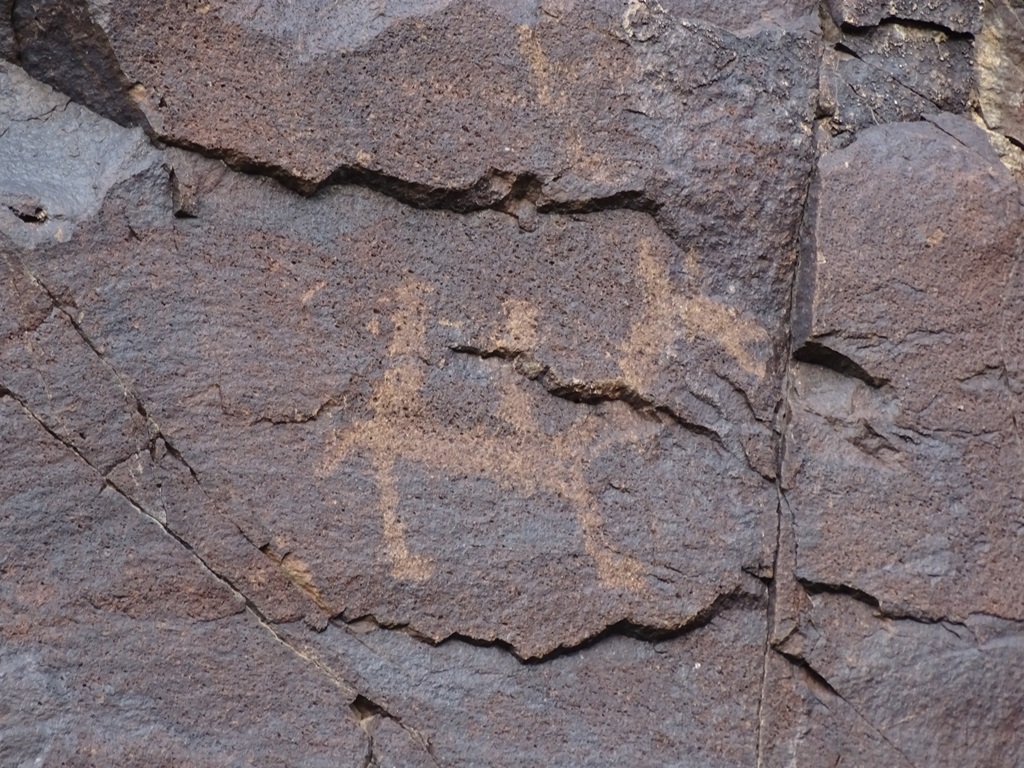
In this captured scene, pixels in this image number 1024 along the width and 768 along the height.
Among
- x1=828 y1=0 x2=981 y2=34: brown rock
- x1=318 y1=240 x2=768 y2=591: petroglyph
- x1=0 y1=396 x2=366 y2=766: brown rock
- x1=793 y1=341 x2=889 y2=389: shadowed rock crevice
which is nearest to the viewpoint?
x1=0 y1=396 x2=366 y2=766: brown rock

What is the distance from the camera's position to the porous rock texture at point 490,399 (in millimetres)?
1645

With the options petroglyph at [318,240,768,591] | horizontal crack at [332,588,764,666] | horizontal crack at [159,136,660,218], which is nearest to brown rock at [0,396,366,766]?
horizontal crack at [332,588,764,666]

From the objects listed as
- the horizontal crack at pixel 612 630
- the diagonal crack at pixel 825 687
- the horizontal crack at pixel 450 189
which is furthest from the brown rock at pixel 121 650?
the diagonal crack at pixel 825 687

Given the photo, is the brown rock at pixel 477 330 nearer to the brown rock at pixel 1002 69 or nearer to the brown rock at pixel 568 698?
the brown rock at pixel 568 698

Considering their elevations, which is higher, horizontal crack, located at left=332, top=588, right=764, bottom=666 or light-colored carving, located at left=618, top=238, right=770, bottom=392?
light-colored carving, located at left=618, top=238, right=770, bottom=392

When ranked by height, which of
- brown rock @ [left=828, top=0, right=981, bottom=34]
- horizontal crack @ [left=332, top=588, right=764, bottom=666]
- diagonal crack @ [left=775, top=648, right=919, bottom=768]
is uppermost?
brown rock @ [left=828, top=0, right=981, bottom=34]

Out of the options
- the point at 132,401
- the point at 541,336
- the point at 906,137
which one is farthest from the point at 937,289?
the point at 132,401

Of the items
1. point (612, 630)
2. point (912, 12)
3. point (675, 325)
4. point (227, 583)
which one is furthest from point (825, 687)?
point (912, 12)

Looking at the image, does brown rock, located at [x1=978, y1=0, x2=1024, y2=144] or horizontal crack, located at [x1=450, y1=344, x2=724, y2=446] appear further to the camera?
brown rock, located at [x1=978, y1=0, x2=1024, y2=144]

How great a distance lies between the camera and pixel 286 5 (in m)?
1.80

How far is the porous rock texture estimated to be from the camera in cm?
164

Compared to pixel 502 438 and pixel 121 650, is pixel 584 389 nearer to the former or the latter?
pixel 502 438

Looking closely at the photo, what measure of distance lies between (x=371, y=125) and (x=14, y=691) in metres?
0.95

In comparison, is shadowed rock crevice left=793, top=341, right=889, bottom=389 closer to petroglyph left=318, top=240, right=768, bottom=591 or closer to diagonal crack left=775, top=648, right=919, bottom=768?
petroglyph left=318, top=240, right=768, bottom=591
